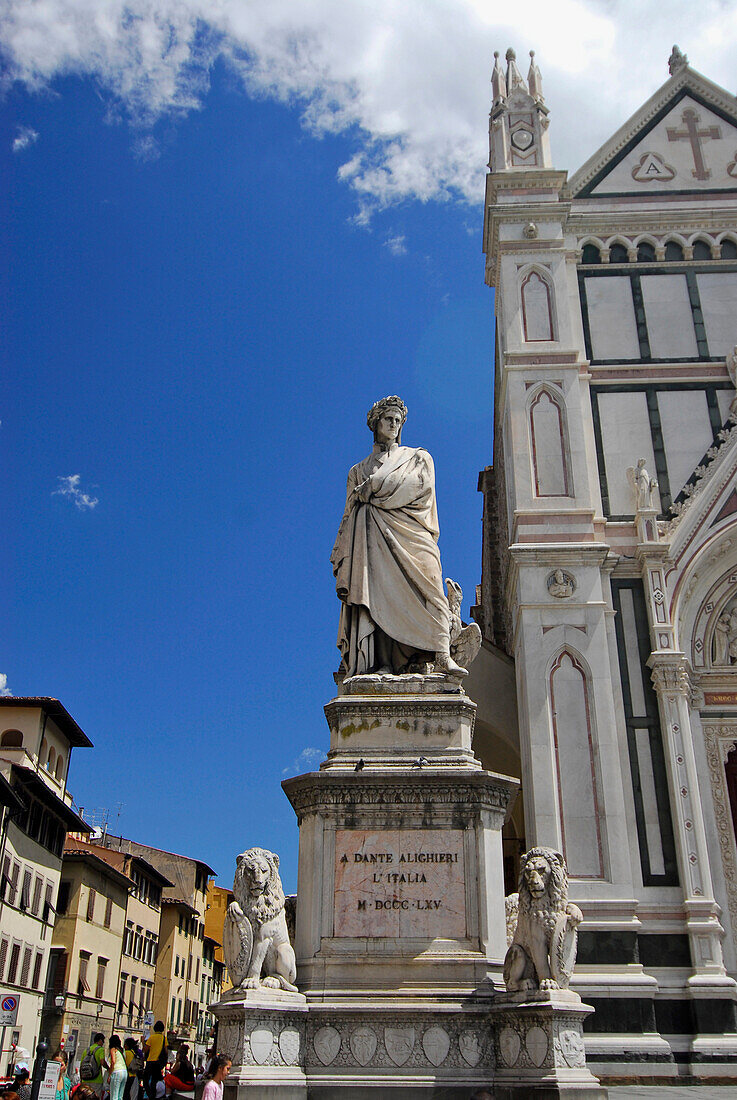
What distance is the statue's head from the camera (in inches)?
457

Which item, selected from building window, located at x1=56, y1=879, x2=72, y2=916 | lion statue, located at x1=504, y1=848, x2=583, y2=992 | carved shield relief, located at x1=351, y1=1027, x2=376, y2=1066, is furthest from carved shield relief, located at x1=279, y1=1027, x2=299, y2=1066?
building window, located at x1=56, y1=879, x2=72, y2=916

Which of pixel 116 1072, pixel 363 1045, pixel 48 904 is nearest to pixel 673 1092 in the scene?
pixel 363 1045

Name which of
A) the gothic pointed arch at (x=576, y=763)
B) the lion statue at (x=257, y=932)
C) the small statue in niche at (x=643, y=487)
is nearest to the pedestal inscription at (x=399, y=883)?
the lion statue at (x=257, y=932)

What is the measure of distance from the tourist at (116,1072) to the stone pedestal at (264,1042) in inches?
159

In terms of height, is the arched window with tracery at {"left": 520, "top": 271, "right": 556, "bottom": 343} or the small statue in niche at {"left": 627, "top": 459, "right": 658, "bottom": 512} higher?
the arched window with tracery at {"left": 520, "top": 271, "right": 556, "bottom": 343}

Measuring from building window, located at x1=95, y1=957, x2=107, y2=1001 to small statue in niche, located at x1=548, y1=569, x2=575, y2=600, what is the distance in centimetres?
3005

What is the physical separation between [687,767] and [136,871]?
116 feet

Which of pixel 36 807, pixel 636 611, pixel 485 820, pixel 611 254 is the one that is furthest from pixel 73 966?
pixel 485 820

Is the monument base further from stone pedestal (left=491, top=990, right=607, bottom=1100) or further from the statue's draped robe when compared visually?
the statue's draped robe

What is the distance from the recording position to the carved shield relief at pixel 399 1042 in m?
8.08

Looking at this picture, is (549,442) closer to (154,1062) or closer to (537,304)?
(537,304)

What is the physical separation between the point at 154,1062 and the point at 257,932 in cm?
471

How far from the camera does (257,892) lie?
27.7 ft

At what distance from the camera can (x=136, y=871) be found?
46.2 meters
